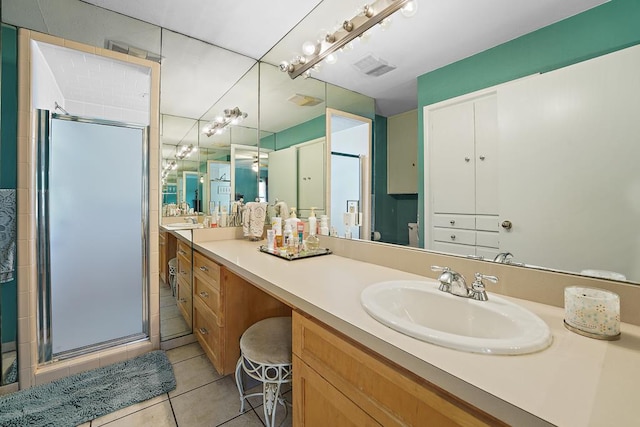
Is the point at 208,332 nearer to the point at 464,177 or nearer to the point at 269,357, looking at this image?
the point at 269,357

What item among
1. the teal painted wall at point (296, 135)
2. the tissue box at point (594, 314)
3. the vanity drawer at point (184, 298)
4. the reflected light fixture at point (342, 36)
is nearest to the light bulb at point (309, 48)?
the reflected light fixture at point (342, 36)

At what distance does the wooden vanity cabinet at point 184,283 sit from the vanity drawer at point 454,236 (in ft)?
6.11

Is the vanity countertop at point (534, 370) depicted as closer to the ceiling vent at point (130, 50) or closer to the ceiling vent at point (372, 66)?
the ceiling vent at point (372, 66)

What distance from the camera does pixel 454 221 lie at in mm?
1051

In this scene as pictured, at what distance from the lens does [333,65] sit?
5.54 feet

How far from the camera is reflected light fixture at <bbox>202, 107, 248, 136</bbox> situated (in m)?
2.35

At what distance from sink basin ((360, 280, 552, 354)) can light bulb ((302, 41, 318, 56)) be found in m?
1.64

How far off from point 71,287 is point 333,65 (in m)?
2.27

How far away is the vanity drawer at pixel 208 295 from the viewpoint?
5.18 ft

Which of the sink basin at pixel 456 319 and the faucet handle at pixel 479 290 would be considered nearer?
the sink basin at pixel 456 319

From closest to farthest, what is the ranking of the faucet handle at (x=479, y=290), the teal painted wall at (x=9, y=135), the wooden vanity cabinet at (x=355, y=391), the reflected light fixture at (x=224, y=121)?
the wooden vanity cabinet at (x=355, y=391) < the faucet handle at (x=479, y=290) < the teal painted wall at (x=9, y=135) < the reflected light fixture at (x=224, y=121)

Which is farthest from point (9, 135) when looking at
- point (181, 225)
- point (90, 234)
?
point (181, 225)

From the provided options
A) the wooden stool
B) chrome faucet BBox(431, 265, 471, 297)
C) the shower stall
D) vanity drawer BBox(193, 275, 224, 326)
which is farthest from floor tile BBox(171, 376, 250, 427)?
chrome faucet BBox(431, 265, 471, 297)

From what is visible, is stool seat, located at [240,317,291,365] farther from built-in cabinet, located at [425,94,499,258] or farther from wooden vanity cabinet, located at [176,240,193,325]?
wooden vanity cabinet, located at [176,240,193,325]
